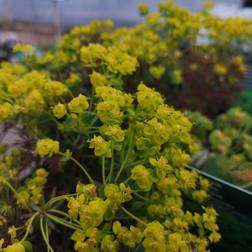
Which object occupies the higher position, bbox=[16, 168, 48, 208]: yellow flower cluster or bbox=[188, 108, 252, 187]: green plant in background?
bbox=[16, 168, 48, 208]: yellow flower cluster

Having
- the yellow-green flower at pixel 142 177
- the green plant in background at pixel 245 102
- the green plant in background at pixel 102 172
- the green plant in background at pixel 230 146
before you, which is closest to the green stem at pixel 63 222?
the green plant in background at pixel 102 172

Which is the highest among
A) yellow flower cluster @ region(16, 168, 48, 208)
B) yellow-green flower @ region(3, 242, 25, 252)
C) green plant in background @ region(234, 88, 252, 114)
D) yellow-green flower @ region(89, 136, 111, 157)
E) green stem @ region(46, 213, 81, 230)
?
yellow-green flower @ region(89, 136, 111, 157)

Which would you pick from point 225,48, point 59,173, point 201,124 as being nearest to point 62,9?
point 225,48

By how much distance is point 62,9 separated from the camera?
3574mm

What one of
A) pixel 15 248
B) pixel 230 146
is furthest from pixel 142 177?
pixel 230 146

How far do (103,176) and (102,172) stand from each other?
0.25 feet

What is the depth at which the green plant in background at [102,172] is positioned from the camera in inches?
22.5

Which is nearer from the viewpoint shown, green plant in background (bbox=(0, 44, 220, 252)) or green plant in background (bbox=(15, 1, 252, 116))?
green plant in background (bbox=(0, 44, 220, 252))

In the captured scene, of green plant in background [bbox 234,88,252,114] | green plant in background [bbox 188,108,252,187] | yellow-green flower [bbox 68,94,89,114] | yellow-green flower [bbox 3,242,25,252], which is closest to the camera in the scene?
yellow-green flower [bbox 3,242,25,252]

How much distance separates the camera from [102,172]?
696 millimetres

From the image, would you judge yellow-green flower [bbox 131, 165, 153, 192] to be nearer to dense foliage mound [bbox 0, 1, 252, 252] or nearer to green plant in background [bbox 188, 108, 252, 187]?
dense foliage mound [bbox 0, 1, 252, 252]

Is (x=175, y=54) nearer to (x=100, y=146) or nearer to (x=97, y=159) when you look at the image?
(x=97, y=159)

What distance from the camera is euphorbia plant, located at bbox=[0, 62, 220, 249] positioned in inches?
22.4

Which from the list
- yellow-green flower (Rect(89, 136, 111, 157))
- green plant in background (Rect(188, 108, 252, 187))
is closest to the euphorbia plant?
yellow-green flower (Rect(89, 136, 111, 157))
